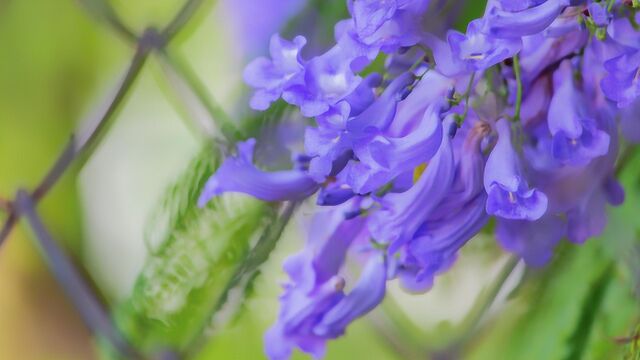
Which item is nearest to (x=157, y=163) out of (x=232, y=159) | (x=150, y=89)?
(x=150, y=89)

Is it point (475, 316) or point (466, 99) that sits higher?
point (466, 99)

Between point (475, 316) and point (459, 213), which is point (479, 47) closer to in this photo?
point (459, 213)

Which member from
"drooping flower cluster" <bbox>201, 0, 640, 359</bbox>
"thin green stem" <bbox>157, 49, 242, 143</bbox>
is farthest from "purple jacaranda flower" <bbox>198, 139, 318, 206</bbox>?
"thin green stem" <bbox>157, 49, 242, 143</bbox>

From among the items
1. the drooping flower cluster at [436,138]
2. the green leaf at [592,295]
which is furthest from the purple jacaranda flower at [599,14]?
the green leaf at [592,295]

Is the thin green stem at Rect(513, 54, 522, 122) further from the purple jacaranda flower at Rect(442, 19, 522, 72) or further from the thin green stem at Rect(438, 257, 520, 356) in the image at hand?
the thin green stem at Rect(438, 257, 520, 356)

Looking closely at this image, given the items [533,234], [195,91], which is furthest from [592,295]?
[195,91]

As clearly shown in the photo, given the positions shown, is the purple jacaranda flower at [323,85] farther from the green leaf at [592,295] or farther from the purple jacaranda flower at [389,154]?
the green leaf at [592,295]
